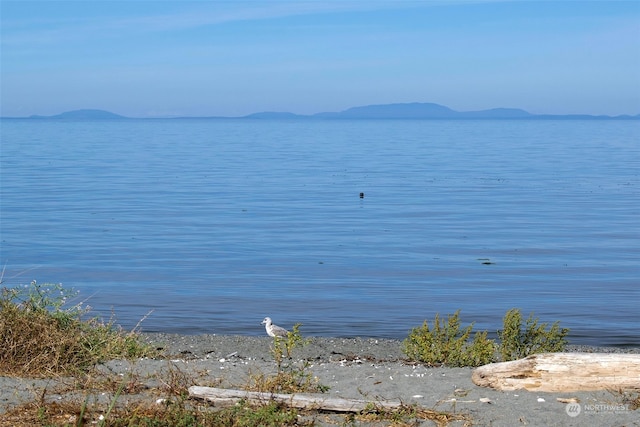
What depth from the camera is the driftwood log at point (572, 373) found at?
7.71 metres

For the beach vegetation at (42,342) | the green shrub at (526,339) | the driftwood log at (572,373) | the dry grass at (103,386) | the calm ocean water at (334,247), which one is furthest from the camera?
the calm ocean water at (334,247)

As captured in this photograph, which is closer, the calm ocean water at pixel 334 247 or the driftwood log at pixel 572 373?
the driftwood log at pixel 572 373

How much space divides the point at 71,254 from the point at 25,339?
45.7 ft

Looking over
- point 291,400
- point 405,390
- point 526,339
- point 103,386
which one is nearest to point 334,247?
point 526,339

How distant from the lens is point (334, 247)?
2339 cm

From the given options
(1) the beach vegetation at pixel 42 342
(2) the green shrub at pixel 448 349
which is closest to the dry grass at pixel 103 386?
(1) the beach vegetation at pixel 42 342

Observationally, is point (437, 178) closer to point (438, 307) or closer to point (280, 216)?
point (280, 216)

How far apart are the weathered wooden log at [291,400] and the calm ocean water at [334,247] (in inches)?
282

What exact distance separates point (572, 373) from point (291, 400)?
2.55 meters

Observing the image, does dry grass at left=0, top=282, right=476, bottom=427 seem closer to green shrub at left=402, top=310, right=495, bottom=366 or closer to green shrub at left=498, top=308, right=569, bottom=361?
green shrub at left=402, top=310, right=495, bottom=366

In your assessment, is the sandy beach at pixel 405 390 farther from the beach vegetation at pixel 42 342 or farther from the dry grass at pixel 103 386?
the beach vegetation at pixel 42 342

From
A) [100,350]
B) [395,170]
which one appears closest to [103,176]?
[395,170]

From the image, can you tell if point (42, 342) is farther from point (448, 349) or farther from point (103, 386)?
point (448, 349)

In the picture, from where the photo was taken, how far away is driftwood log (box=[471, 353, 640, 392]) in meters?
7.71
